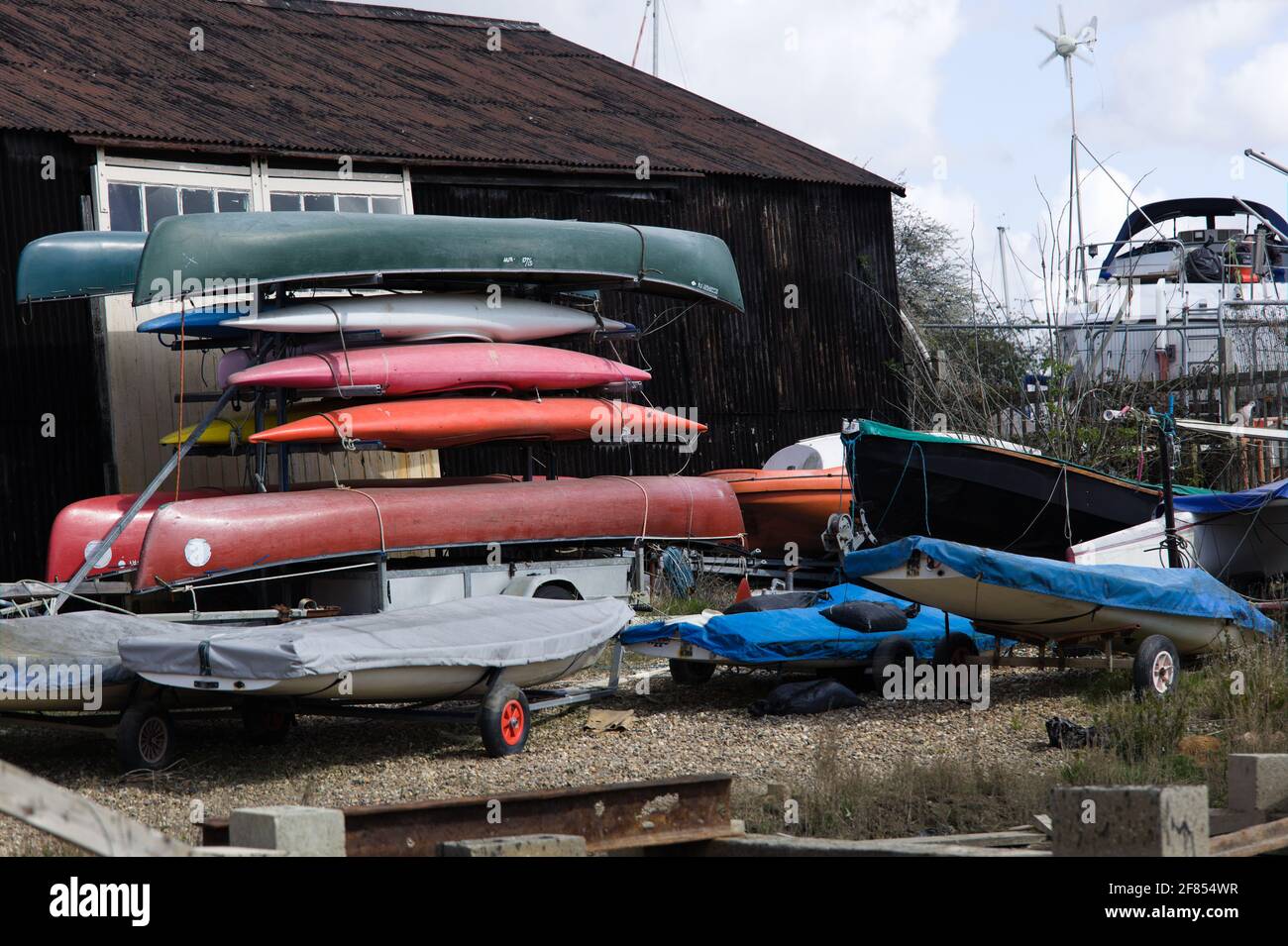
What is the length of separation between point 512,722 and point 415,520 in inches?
128

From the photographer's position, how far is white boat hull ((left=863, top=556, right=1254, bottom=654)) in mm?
10398

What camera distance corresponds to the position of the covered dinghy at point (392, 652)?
340 inches

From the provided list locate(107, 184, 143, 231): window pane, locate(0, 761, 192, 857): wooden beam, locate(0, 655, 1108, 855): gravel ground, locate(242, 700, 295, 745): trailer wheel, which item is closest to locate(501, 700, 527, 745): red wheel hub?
locate(0, 655, 1108, 855): gravel ground

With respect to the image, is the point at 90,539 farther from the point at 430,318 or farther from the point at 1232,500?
the point at 1232,500

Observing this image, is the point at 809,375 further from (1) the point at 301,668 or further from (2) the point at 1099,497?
(1) the point at 301,668

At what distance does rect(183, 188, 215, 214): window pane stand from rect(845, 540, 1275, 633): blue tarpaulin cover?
347 inches

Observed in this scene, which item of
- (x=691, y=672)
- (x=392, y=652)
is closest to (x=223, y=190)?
(x=691, y=672)

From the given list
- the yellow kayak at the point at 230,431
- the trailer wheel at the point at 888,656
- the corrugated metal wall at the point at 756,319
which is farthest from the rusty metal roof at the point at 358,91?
the trailer wheel at the point at 888,656

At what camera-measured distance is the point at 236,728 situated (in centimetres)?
1090
